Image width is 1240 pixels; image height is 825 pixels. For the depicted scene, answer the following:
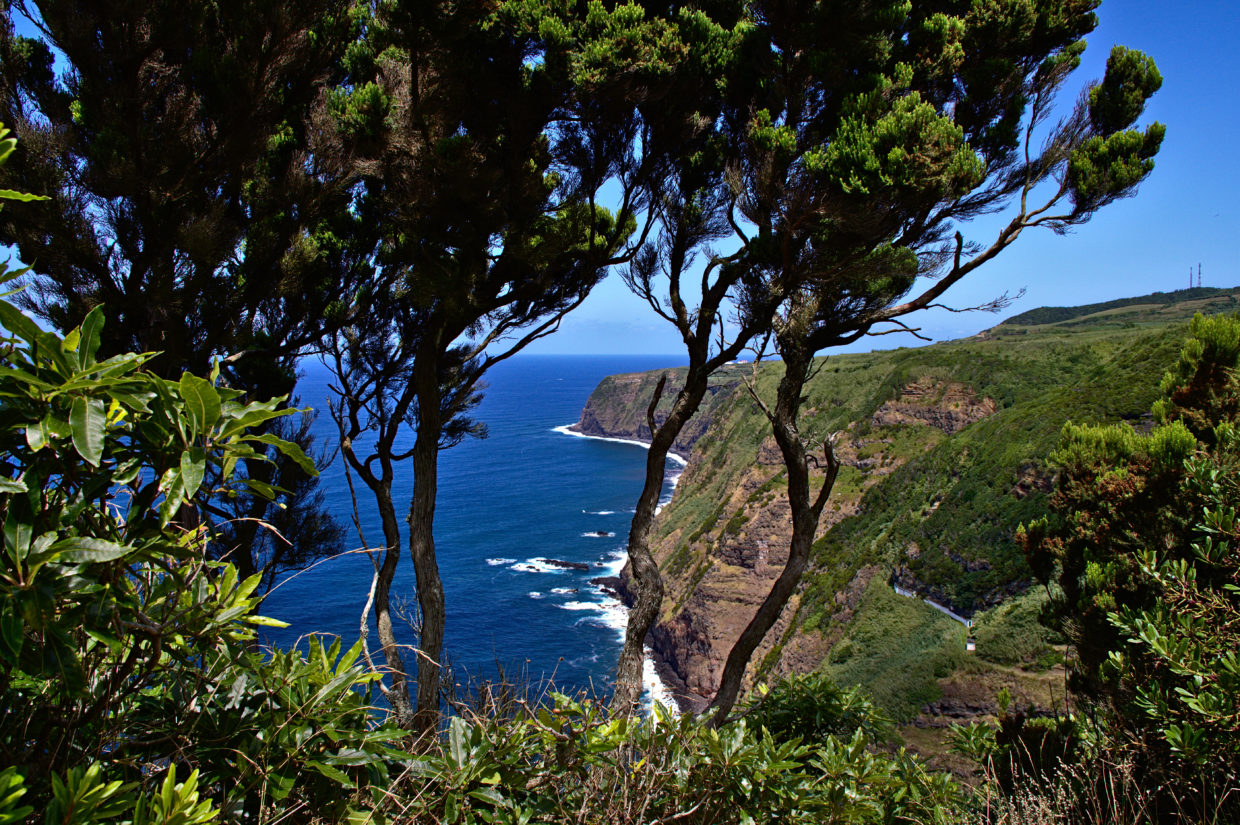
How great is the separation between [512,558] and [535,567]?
199cm

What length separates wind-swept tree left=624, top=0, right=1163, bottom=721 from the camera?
16.1 feet

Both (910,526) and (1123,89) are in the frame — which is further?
(910,526)

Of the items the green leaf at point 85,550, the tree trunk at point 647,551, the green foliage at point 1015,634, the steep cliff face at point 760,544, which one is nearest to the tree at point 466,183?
the tree trunk at point 647,551

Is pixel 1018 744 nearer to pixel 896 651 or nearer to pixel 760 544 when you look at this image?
pixel 896 651

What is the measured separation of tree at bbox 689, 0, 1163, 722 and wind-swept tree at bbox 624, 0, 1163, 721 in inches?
0.5

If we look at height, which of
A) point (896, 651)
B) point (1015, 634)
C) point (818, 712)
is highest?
point (818, 712)

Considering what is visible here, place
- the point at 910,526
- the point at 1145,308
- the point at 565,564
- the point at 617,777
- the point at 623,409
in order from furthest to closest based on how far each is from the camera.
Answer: the point at 623,409 < the point at 1145,308 < the point at 565,564 < the point at 910,526 < the point at 617,777

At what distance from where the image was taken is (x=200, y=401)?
157cm

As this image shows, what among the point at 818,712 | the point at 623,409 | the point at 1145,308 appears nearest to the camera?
the point at 818,712

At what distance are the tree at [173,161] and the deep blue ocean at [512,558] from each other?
5.27ft

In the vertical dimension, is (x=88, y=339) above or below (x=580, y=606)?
above

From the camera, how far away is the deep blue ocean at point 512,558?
29.2 meters

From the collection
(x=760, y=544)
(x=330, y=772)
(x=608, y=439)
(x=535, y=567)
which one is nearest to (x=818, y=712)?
(x=330, y=772)

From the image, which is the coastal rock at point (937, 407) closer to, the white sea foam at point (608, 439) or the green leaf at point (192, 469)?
the green leaf at point (192, 469)
